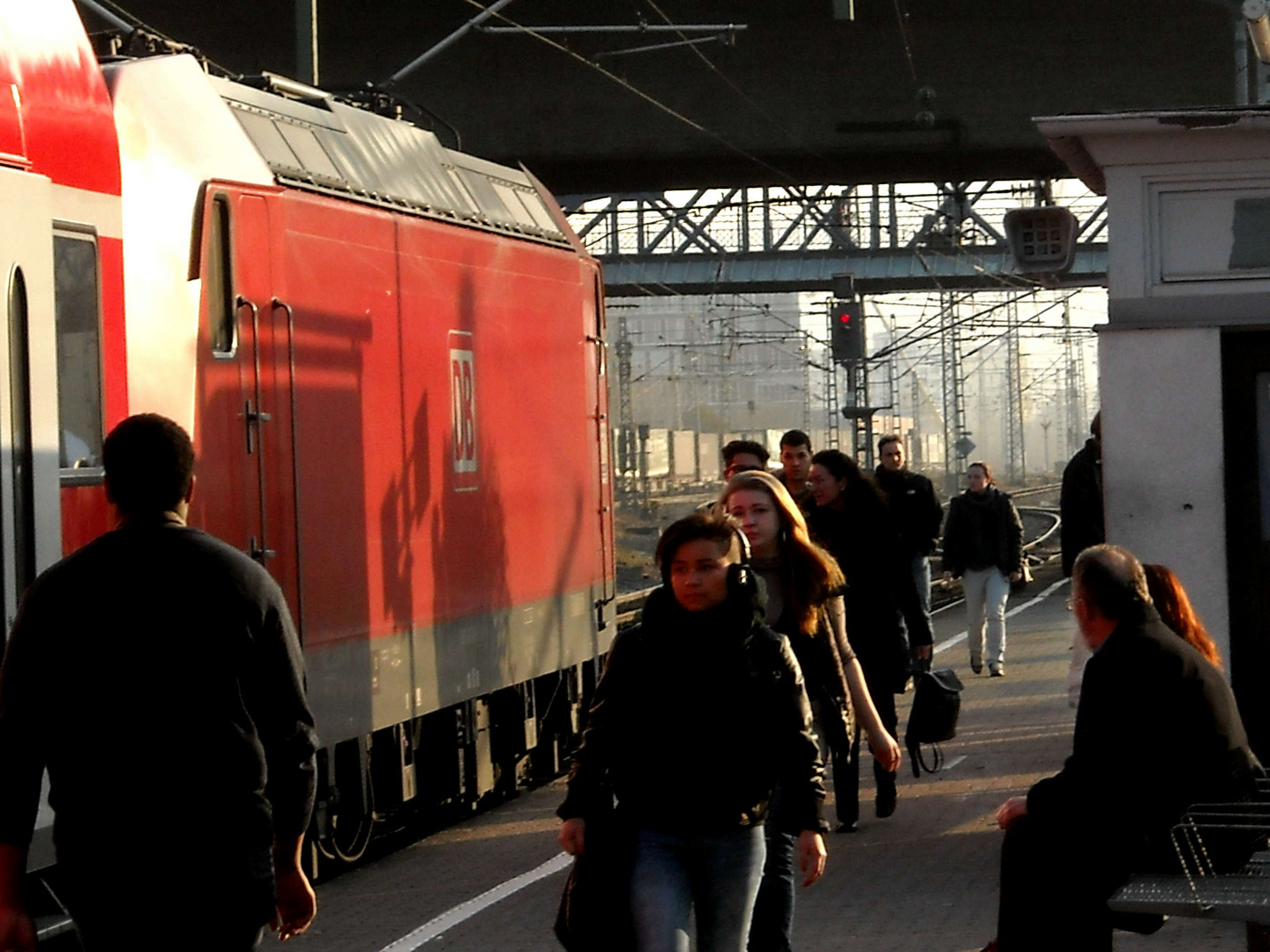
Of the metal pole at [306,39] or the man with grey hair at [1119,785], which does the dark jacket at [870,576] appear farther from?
the metal pole at [306,39]

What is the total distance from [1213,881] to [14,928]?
3.12 metres

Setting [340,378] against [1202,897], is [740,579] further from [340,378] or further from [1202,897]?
[340,378]

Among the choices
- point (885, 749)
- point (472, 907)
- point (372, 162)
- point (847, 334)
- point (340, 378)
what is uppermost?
point (847, 334)

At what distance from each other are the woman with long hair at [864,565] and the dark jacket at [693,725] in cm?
527

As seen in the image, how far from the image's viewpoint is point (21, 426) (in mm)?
6805

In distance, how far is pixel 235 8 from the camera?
78.7 feet

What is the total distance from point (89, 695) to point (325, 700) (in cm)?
527

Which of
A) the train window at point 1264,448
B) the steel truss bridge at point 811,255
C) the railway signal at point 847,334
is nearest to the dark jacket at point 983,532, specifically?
the train window at point 1264,448

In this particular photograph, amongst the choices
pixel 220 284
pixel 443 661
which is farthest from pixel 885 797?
pixel 220 284

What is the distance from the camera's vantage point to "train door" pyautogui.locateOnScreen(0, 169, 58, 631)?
22.0ft

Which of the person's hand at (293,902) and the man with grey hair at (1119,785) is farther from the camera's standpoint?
the man with grey hair at (1119,785)

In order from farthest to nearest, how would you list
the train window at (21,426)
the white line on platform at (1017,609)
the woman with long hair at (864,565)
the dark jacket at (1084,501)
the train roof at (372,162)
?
the white line on platform at (1017,609), the dark jacket at (1084,501), the woman with long hair at (864,565), the train roof at (372,162), the train window at (21,426)

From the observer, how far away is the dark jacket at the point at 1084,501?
13000mm

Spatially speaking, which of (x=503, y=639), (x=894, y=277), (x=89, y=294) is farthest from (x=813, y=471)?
(x=894, y=277)
